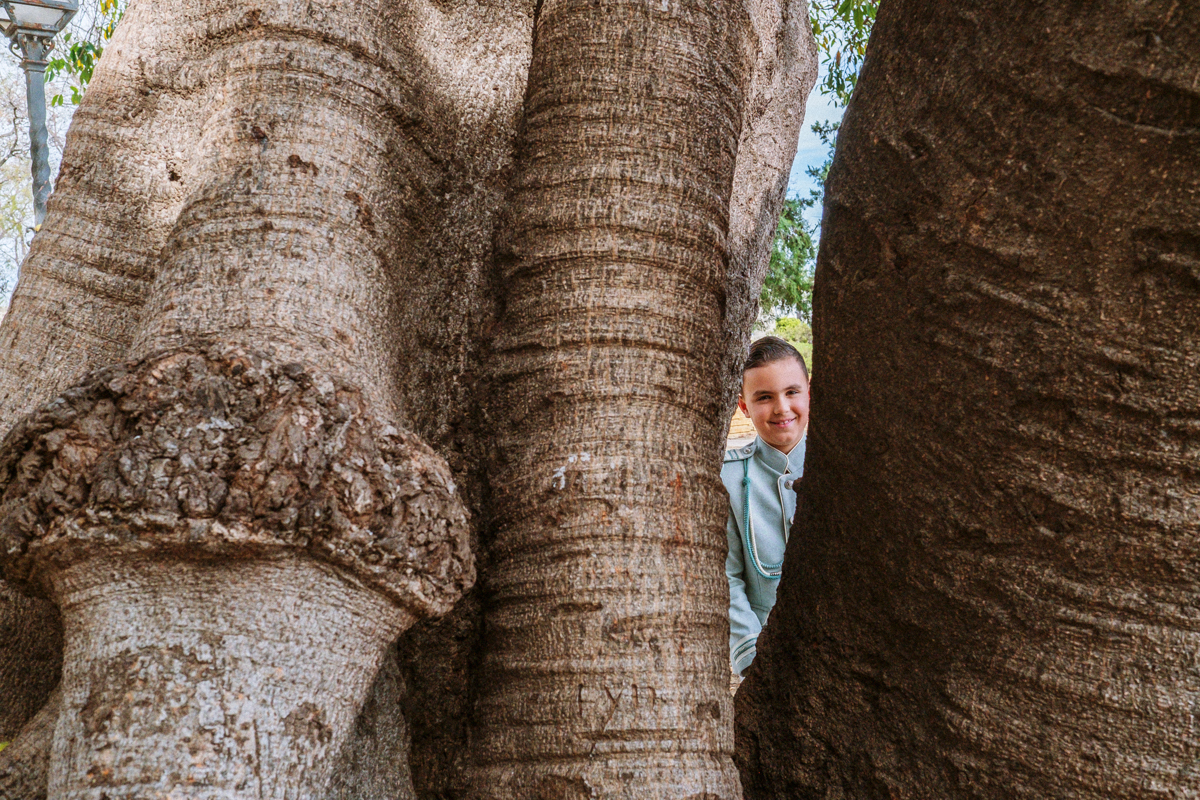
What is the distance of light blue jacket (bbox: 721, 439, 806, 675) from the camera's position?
10.5ft

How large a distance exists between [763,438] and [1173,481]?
2.55m

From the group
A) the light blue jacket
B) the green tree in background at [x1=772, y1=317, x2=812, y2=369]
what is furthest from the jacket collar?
the green tree in background at [x1=772, y1=317, x2=812, y2=369]

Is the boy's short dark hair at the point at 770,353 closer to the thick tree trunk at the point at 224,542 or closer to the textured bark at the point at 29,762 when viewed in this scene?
the thick tree trunk at the point at 224,542

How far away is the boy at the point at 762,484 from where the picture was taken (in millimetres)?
3234

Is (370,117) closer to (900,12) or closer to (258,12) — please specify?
(258,12)

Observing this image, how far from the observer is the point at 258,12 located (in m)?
1.91

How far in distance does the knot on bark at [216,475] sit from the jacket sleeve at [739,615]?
60.8 inches

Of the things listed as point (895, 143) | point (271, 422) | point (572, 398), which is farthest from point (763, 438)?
point (271, 422)

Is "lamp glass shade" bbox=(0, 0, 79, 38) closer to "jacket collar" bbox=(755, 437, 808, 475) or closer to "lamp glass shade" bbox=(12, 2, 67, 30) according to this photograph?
"lamp glass shade" bbox=(12, 2, 67, 30)

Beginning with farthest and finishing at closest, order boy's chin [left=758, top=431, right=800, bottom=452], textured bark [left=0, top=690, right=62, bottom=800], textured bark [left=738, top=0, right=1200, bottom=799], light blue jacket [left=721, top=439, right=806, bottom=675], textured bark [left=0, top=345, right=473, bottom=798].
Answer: boy's chin [left=758, top=431, right=800, bottom=452] → light blue jacket [left=721, top=439, right=806, bottom=675] → textured bark [left=0, top=690, right=62, bottom=800] → textured bark [left=0, top=345, right=473, bottom=798] → textured bark [left=738, top=0, right=1200, bottom=799]

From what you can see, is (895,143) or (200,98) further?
(200,98)

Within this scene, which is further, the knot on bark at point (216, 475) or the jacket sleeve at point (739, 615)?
the jacket sleeve at point (739, 615)

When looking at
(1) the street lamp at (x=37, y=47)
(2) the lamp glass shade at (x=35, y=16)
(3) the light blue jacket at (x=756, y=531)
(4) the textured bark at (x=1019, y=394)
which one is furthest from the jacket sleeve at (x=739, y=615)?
(2) the lamp glass shade at (x=35, y=16)

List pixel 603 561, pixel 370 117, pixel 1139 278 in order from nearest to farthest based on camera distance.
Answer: pixel 1139 278 < pixel 603 561 < pixel 370 117
